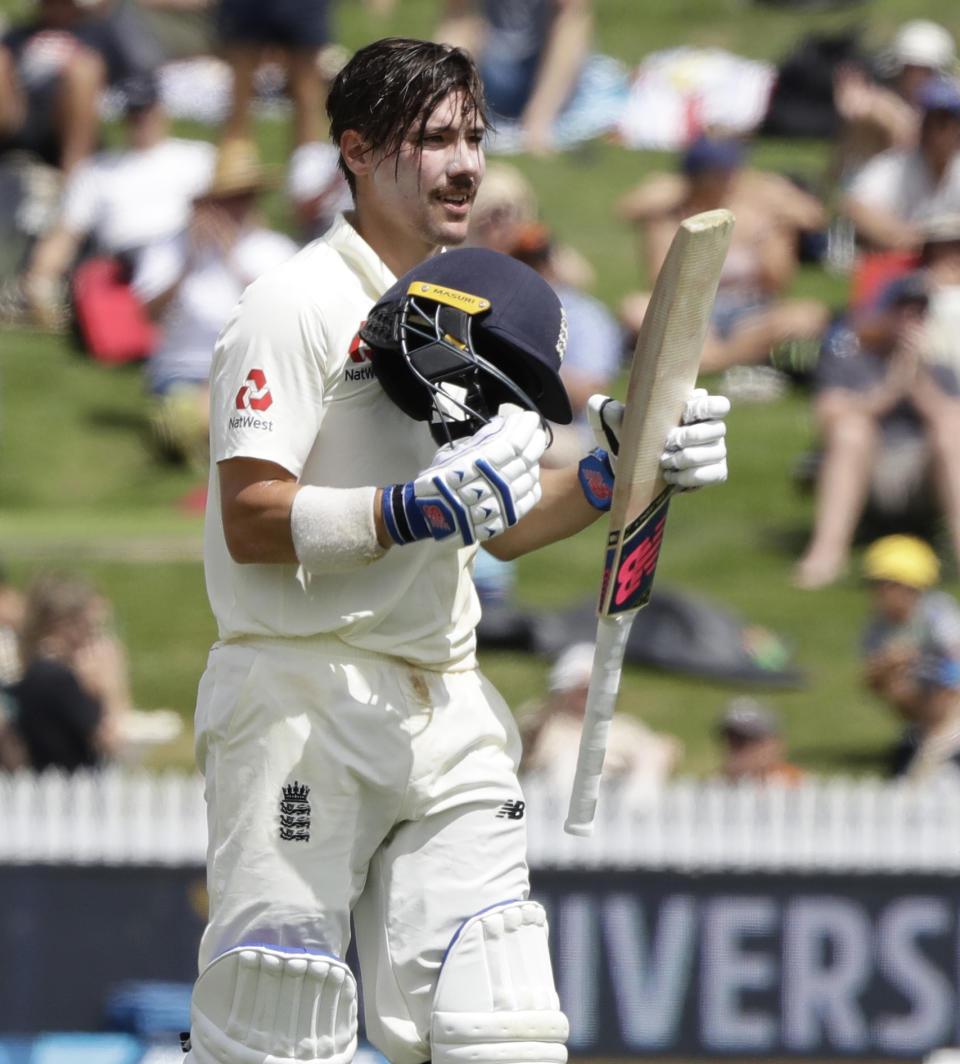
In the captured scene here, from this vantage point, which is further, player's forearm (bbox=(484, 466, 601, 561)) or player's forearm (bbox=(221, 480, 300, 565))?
player's forearm (bbox=(484, 466, 601, 561))

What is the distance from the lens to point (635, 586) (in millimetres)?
3555

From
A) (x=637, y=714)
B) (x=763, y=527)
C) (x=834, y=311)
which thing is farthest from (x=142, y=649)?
(x=834, y=311)

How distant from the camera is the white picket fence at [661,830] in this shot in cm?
688

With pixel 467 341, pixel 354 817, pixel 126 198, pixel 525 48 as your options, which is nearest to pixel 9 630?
pixel 126 198

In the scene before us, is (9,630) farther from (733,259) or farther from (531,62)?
(531,62)

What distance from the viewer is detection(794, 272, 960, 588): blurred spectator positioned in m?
9.04

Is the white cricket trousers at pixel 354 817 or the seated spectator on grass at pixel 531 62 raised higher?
the white cricket trousers at pixel 354 817

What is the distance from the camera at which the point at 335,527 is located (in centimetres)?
336

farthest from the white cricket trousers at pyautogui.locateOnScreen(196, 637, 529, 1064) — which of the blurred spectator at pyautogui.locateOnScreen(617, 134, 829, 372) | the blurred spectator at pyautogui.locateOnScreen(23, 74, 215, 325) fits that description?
the blurred spectator at pyautogui.locateOnScreen(23, 74, 215, 325)

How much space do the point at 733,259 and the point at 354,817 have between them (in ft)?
24.2

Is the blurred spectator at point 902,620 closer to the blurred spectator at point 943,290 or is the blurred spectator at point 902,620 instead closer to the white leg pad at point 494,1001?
the blurred spectator at point 943,290

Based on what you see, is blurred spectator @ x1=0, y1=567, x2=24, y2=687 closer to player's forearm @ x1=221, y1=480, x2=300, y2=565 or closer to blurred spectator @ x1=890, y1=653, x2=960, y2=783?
blurred spectator @ x1=890, y1=653, x2=960, y2=783

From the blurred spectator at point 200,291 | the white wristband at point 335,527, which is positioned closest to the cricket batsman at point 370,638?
the white wristband at point 335,527

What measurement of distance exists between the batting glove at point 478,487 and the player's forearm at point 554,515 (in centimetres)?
43
